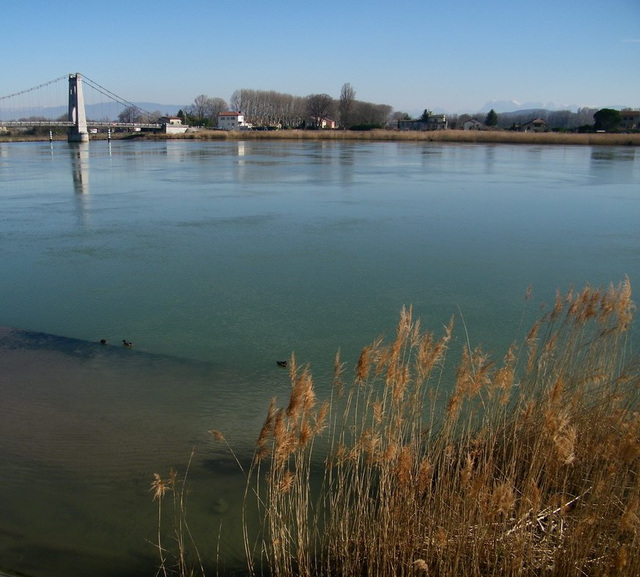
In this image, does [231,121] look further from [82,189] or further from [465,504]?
[465,504]

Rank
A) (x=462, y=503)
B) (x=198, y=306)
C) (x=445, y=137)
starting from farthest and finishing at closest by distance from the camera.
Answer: (x=445, y=137) < (x=198, y=306) < (x=462, y=503)

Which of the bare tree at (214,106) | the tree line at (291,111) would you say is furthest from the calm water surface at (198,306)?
the bare tree at (214,106)

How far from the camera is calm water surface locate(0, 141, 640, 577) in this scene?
2.93m

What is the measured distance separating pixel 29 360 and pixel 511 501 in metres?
3.84

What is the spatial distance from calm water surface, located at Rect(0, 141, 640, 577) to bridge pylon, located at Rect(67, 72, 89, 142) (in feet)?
118

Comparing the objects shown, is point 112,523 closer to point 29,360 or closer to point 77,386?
point 77,386

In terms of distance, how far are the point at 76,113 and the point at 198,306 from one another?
166 ft

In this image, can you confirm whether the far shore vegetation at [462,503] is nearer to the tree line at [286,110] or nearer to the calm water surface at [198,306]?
the calm water surface at [198,306]

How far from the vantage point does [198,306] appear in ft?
18.7

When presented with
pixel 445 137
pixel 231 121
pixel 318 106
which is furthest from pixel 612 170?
pixel 231 121

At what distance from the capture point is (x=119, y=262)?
7516mm

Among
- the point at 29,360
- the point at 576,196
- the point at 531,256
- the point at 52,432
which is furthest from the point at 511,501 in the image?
the point at 576,196

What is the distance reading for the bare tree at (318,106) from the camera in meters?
77.1

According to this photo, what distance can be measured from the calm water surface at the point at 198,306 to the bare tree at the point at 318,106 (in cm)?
6610
